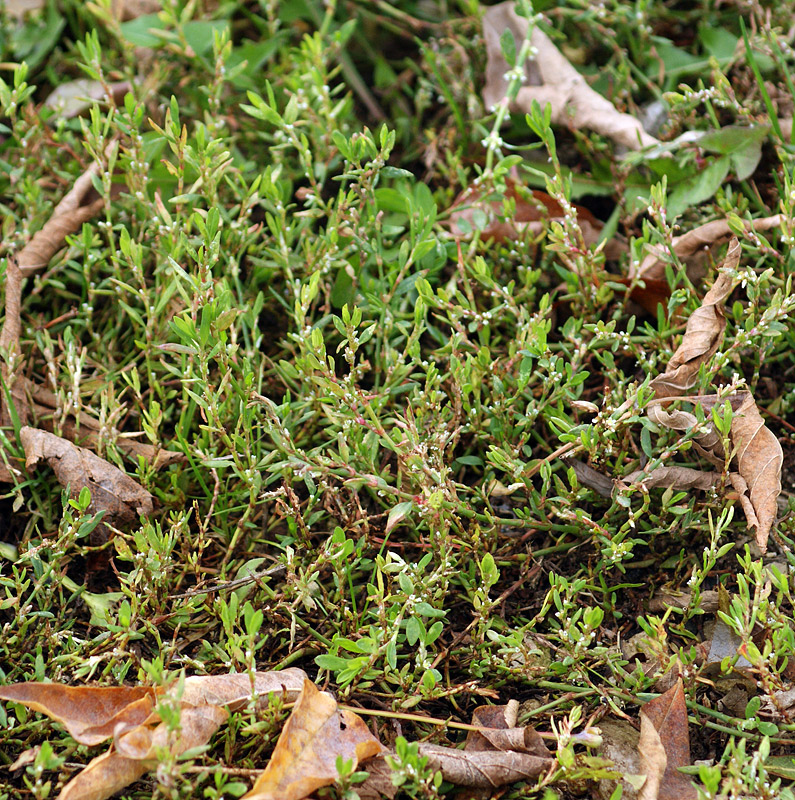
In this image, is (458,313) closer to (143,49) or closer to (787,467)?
(787,467)

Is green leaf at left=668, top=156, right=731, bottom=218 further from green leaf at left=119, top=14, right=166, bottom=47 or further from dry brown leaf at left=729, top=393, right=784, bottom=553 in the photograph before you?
green leaf at left=119, top=14, right=166, bottom=47

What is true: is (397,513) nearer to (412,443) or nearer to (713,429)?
(412,443)

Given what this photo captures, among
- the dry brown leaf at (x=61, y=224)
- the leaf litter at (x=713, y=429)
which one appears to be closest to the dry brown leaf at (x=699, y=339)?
the leaf litter at (x=713, y=429)

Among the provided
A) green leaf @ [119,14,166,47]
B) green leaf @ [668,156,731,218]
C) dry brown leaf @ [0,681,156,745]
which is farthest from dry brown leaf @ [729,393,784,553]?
green leaf @ [119,14,166,47]

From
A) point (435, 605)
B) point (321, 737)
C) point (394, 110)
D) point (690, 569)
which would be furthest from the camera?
point (394, 110)

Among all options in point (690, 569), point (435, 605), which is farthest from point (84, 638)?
point (690, 569)

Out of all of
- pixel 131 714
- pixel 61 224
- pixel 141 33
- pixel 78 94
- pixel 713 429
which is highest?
pixel 141 33

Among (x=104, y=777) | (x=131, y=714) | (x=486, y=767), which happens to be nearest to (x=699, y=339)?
(x=486, y=767)
